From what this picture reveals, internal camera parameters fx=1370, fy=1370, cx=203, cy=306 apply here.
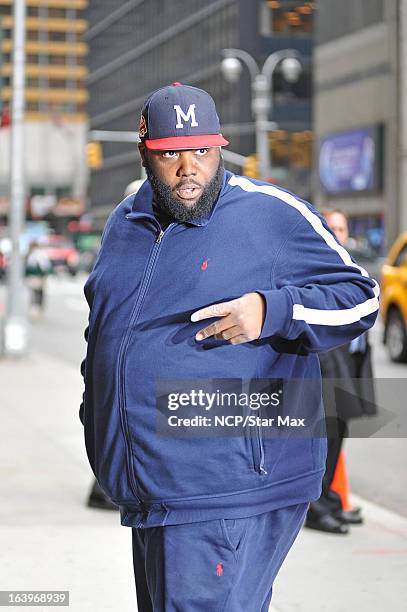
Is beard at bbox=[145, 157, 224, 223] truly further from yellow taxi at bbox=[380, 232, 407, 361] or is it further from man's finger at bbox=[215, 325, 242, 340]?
yellow taxi at bbox=[380, 232, 407, 361]

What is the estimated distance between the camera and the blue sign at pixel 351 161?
173 feet

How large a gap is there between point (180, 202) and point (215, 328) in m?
0.33

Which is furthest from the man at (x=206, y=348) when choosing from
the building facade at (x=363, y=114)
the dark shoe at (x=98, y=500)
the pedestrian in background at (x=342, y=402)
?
the building facade at (x=363, y=114)

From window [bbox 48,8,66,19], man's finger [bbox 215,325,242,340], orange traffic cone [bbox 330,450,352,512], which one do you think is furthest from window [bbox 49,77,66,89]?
man's finger [bbox 215,325,242,340]

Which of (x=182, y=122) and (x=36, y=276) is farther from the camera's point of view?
(x=36, y=276)

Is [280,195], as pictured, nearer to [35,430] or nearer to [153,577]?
[153,577]

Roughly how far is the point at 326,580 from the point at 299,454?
287cm

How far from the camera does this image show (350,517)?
23.8ft

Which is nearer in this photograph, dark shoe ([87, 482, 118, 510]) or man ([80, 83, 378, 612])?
man ([80, 83, 378, 612])

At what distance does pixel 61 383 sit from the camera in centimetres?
1482

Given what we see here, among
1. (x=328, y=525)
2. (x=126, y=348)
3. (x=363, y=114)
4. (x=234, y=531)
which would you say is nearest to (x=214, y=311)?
(x=126, y=348)

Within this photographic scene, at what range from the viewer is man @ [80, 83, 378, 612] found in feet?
10.4

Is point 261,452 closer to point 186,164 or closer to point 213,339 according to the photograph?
point 213,339

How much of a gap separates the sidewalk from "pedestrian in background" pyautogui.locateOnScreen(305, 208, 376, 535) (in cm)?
11
